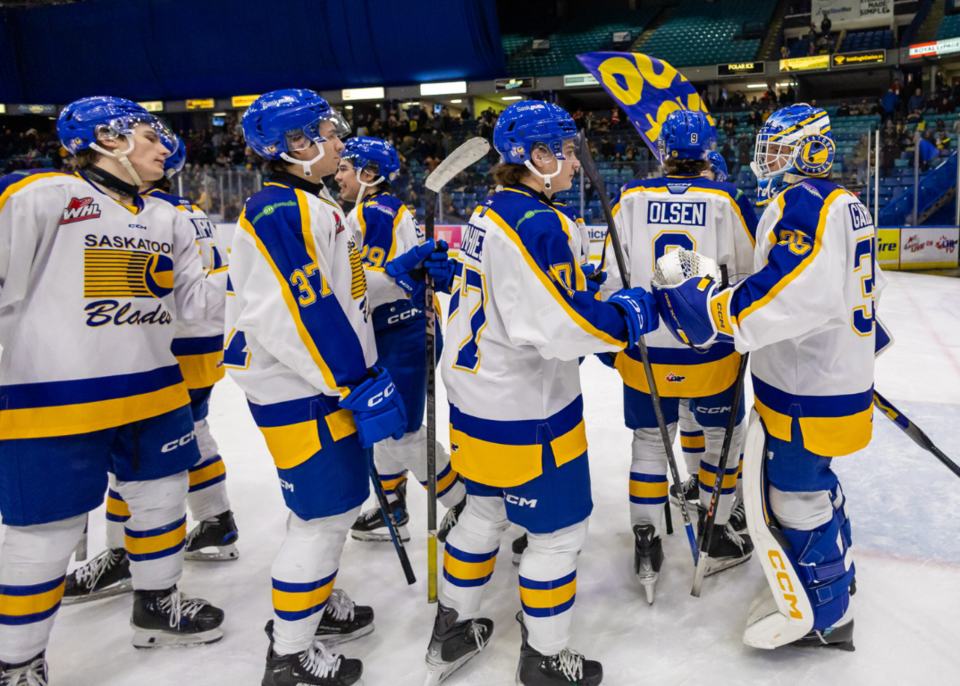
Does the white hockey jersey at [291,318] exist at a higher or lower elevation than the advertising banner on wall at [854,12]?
lower

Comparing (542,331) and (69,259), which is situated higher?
(69,259)

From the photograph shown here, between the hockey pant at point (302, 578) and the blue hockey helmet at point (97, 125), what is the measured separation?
112cm

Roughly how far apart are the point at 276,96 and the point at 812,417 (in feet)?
5.38

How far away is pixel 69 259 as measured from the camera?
1839mm

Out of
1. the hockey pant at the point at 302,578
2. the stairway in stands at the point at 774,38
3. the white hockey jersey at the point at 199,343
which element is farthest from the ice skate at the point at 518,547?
the stairway in stands at the point at 774,38

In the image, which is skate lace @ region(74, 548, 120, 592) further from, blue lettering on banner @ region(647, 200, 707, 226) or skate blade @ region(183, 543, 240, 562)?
blue lettering on banner @ region(647, 200, 707, 226)

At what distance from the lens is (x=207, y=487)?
2.73m

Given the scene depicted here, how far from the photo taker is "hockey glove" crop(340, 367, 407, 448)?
1.71 meters

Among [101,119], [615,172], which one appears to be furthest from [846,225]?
[615,172]

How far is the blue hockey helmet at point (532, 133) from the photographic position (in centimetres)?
180

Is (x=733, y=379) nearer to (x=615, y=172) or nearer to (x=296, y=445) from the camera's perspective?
(x=296, y=445)

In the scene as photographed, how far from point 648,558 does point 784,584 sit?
1.61 feet

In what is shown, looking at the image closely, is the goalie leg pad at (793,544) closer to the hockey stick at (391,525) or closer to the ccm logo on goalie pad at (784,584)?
the ccm logo on goalie pad at (784,584)

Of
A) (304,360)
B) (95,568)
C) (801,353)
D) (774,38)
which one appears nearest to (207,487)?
(95,568)
